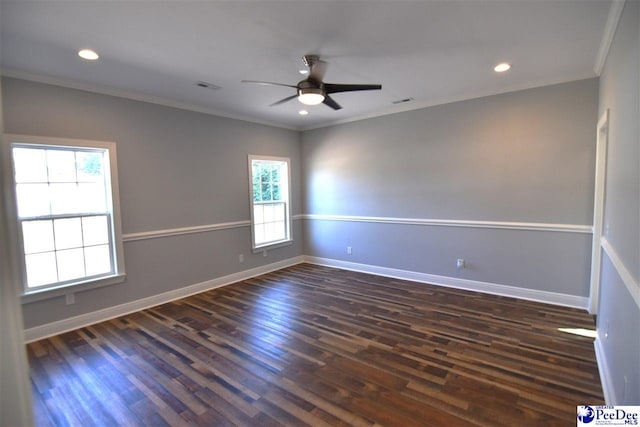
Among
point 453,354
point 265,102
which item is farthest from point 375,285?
point 265,102

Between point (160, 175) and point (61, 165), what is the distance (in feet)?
3.33

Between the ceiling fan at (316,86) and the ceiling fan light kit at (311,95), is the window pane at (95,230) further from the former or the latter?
the ceiling fan light kit at (311,95)

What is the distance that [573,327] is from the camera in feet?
10.5

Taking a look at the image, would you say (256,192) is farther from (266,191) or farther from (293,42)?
(293,42)

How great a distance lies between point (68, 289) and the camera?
340 cm

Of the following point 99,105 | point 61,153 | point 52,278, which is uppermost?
point 99,105

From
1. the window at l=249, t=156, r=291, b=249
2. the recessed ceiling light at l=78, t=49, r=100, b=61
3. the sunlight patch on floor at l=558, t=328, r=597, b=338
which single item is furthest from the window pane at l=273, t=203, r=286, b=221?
the sunlight patch on floor at l=558, t=328, r=597, b=338

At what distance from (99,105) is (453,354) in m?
4.53

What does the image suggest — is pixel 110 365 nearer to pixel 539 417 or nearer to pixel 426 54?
pixel 539 417

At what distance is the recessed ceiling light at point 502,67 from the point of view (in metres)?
3.19

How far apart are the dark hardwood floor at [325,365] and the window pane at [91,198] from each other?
Answer: 4.36 feet

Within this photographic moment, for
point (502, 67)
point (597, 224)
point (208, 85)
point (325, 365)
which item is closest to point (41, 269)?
point (208, 85)

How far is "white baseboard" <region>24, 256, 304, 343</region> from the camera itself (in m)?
3.27

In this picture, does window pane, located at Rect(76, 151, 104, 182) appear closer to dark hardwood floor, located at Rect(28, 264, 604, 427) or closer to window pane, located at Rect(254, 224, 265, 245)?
dark hardwood floor, located at Rect(28, 264, 604, 427)
